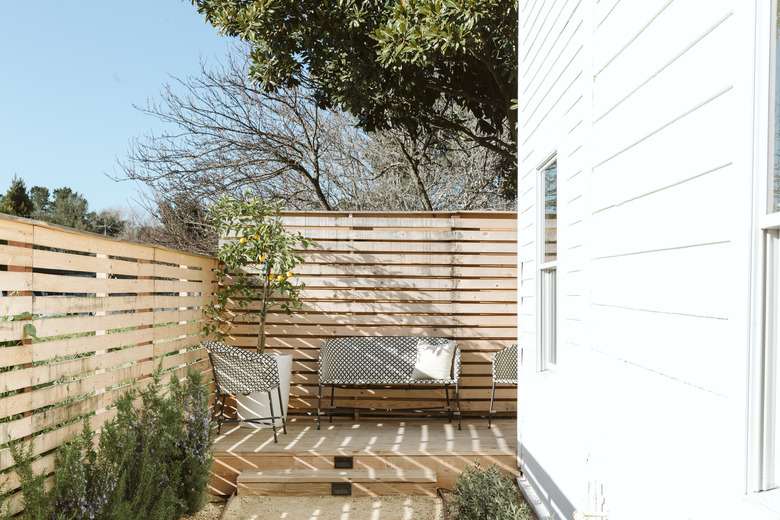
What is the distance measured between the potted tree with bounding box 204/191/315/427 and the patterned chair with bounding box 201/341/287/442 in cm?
36

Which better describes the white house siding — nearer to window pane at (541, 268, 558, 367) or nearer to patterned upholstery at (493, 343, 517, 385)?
window pane at (541, 268, 558, 367)

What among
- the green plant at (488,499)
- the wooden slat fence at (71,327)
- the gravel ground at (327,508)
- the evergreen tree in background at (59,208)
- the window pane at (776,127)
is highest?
the evergreen tree in background at (59,208)

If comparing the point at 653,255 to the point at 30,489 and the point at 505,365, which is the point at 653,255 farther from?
the point at 505,365

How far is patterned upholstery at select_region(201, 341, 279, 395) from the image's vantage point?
481cm

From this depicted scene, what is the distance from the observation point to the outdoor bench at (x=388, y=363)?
5.42 meters

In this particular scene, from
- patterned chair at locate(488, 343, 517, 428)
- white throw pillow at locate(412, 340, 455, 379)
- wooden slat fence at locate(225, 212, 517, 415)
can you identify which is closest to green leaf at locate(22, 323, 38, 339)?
wooden slat fence at locate(225, 212, 517, 415)

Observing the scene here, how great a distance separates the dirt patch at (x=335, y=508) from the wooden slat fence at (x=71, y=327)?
3.65 ft

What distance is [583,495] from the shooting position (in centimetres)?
247

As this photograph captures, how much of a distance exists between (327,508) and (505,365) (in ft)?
7.16

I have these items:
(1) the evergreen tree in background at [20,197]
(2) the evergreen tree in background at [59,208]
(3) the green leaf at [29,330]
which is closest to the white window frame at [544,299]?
(3) the green leaf at [29,330]

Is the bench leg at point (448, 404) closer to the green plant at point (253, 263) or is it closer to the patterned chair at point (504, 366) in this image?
the patterned chair at point (504, 366)

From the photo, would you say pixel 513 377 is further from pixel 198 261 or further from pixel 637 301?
pixel 637 301

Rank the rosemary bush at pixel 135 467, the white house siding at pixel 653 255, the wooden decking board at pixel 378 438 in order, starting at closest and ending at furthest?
the white house siding at pixel 653 255, the rosemary bush at pixel 135 467, the wooden decking board at pixel 378 438

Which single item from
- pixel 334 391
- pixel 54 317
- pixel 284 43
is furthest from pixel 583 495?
pixel 284 43
